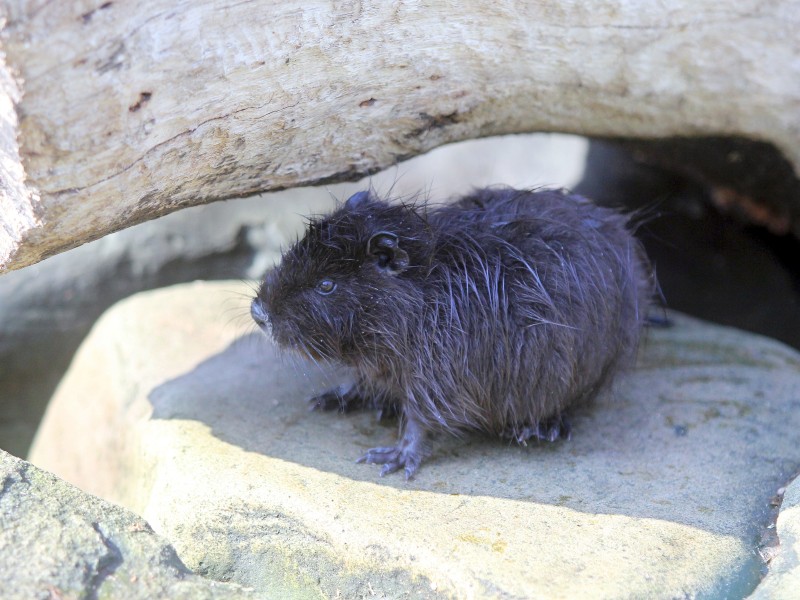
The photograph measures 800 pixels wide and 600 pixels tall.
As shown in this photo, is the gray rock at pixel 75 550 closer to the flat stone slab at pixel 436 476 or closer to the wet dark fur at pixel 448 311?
the flat stone slab at pixel 436 476

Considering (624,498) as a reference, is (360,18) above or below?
above

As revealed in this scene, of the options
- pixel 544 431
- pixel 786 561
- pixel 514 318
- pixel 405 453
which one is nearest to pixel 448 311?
pixel 514 318

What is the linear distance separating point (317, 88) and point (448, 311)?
42.2 inches

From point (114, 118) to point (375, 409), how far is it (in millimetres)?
1970

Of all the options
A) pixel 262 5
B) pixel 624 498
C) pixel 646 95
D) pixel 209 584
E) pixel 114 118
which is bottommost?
pixel 624 498

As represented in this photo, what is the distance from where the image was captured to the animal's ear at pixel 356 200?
11.4 ft

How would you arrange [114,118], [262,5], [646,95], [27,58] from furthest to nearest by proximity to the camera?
[646,95] < [262,5] < [114,118] < [27,58]

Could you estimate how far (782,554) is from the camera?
8.75ft

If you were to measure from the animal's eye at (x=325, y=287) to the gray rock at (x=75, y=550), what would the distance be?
118cm

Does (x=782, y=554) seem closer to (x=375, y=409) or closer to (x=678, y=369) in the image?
(x=678, y=369)

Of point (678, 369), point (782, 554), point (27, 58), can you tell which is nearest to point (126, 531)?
point (27, 58)

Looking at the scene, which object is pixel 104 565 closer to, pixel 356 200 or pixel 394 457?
pixel 394 457

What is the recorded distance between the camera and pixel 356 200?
350 cm

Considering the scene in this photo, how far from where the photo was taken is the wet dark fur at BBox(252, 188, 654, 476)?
10.8 ft
